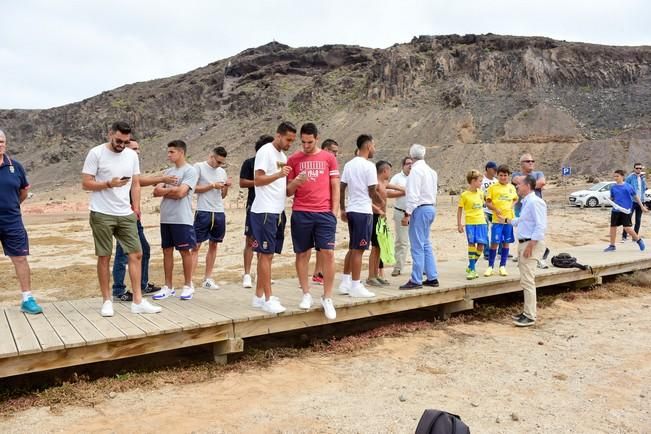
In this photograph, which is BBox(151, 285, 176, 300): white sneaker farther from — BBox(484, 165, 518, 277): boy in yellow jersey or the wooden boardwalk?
BBox(484, 165, 518, 277): boy in yellow jersey

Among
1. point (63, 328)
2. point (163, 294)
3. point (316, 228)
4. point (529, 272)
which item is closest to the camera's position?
point (63, 328)

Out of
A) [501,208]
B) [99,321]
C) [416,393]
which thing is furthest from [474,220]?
[99,321]

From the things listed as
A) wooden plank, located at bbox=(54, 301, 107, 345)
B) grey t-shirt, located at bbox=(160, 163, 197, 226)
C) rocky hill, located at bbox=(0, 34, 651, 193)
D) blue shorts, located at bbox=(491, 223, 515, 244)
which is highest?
rocky hill, located at bbox=(0, 34, 651, 193)

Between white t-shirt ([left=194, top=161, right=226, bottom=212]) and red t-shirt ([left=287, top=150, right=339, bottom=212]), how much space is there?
1.76 metres

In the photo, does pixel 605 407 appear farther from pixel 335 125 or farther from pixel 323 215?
pixel 335 125

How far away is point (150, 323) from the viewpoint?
5.07m

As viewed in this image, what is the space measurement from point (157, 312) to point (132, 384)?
944 mm

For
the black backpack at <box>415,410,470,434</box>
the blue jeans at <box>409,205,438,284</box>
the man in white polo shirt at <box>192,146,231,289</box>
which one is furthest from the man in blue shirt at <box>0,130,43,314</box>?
the black backpack at <box>415,410,470,434</box>

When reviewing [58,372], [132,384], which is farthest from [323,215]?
[58,372]

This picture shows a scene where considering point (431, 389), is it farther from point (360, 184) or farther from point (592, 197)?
point (592, 197)

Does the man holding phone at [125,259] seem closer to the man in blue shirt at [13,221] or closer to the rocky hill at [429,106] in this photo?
the man in blue shirt at [13,221]

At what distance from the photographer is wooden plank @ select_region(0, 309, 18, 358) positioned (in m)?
4.17

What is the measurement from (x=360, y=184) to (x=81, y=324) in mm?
3306

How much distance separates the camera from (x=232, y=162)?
66.9m
